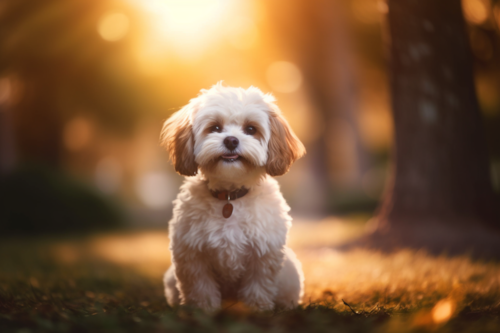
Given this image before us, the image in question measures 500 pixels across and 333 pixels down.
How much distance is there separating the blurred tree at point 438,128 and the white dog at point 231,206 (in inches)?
109

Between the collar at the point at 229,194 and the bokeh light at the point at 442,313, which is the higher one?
the collar at the point at 229,194

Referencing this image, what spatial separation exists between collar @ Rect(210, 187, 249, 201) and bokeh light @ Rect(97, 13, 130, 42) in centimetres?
996

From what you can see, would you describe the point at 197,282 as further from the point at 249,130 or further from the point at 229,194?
the point at 249,130

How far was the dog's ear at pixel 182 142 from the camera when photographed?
11.0ft

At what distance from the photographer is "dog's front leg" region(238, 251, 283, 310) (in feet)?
10.5

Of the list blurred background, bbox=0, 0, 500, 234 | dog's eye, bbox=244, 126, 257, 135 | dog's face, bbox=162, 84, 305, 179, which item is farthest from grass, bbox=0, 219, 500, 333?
blurred background, bbox=0, 0, 500, 234

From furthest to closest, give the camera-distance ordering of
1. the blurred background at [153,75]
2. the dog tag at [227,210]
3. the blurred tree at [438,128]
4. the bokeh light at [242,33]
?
1. the bokeh light at [242,33]
2. the blurred background at [153,75]
3. the blurred tree at [438,128]
4. the dog tag at [227,210]

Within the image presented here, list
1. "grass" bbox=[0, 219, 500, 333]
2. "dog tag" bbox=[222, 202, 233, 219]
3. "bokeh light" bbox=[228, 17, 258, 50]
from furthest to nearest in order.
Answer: "bokeh light" bbox=[228, 17, 258, 50] → "dog tag" bbox=[222, 202, 233, 219] → "grass" bbox=[0, 219, 500, 333]

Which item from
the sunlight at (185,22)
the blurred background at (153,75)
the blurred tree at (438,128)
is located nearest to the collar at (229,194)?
the blurred tree at (438,128)

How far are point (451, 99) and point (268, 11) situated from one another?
27.5 feet

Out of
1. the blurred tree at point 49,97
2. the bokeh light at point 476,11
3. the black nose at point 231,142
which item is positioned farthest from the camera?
the blurred tree at point 49,97

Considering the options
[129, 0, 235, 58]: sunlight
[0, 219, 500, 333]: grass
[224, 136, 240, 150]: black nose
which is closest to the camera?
[0, 219, 500, 333]: grass

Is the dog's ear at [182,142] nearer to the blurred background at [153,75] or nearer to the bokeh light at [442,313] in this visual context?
the bokeh light at [442,313]

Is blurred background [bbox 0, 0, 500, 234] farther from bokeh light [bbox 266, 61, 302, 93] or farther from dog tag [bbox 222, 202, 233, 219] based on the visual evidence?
dog tag [bbox 222, 202, 233, 219]
